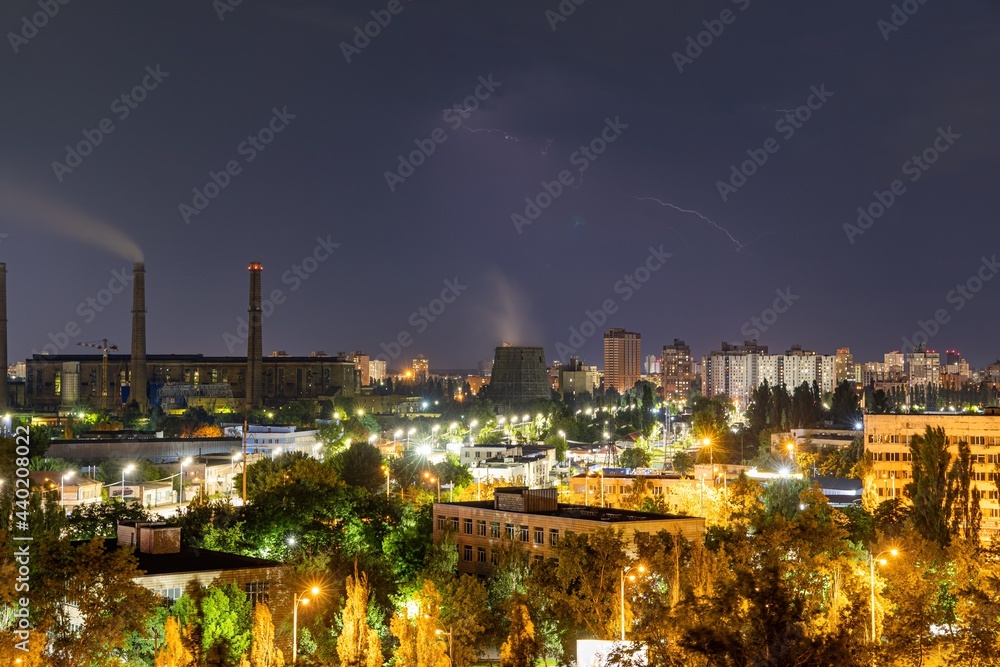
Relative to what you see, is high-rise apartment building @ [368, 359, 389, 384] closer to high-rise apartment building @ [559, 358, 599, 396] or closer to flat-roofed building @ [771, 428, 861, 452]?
high-rise apartment building @ [559, 358, 599, 396]

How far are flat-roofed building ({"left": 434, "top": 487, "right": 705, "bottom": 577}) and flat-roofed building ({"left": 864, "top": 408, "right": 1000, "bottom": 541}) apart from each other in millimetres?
11717

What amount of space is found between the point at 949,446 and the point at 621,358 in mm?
125220

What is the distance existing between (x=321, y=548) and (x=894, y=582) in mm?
10940

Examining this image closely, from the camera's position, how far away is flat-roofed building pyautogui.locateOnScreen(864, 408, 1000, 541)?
1204 inches

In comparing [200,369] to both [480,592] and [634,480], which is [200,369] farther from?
[480,592]

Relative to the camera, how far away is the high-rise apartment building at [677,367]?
151000mm

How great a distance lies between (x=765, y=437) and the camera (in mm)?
51094

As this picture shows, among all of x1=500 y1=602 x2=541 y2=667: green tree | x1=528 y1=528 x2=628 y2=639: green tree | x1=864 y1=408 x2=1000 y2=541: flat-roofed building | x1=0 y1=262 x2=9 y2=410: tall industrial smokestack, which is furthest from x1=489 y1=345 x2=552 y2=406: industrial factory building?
x1=500 y1=602 x2=541 y2=667: green tree

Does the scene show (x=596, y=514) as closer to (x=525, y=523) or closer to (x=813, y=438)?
(x=525, y=523)

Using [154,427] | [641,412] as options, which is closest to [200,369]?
[154,427]

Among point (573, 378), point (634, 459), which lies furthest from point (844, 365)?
point (634, 459)

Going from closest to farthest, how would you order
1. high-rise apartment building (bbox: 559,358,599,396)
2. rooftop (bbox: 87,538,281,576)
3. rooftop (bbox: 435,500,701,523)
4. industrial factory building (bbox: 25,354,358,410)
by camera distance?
rooftop (bbox: 87,538,281,576), rooftop (bbox: 435,500,701,523), industrial factory building (bbox: 25,354,358,410), high-rise apartment building (bbox: 559,358,599,396)

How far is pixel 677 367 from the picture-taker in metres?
152

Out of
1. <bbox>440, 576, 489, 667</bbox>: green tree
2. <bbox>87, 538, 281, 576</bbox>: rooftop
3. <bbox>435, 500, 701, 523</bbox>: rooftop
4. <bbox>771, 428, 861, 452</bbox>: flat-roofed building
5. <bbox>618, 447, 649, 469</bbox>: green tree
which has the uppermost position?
<bbox>771, 428, 861, 452</bbox>: flat-roofed building
